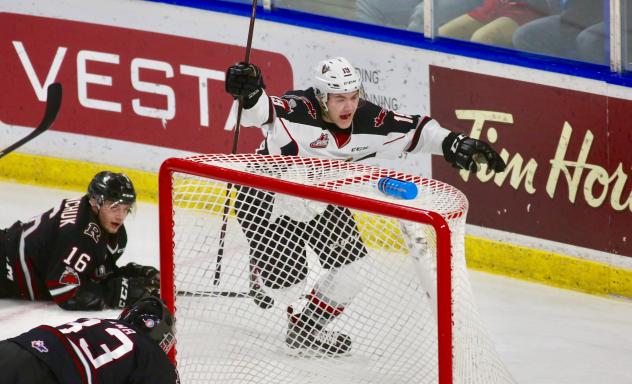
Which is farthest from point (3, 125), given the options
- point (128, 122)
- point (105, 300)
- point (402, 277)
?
point (402, 277)

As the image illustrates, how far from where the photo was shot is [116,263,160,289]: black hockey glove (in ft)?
18.2

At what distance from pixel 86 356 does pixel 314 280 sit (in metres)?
1.22

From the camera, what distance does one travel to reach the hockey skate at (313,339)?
4.23 m

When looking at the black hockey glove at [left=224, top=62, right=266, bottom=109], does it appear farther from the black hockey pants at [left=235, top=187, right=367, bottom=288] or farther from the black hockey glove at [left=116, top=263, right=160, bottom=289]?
the black hockey glove at [left=116, top=263, right=160, bottom=289]

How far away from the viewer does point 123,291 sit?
215 inches

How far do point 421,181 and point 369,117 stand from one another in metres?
1.02

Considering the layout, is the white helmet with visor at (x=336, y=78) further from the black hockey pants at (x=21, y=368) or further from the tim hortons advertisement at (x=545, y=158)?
the black hockey pants at (x=21, y=368)

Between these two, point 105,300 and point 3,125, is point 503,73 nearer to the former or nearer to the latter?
point 105,300

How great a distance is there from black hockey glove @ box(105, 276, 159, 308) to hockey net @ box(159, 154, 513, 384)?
45.1 inches

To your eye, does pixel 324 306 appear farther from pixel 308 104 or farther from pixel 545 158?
pixel 545 158

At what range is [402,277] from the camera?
402cm

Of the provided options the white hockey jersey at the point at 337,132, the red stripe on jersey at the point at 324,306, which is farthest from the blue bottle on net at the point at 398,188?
the white hockey jersey at the point at 337,132

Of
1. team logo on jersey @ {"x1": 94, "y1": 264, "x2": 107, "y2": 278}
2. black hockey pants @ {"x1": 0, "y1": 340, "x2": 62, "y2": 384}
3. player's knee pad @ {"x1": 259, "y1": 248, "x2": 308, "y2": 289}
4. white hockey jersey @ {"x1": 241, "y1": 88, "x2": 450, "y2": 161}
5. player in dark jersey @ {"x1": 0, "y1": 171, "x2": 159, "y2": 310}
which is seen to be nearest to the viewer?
black hockey pants @ {"x1": 0, "y1": 340, "x2": 62, "y2": 384}

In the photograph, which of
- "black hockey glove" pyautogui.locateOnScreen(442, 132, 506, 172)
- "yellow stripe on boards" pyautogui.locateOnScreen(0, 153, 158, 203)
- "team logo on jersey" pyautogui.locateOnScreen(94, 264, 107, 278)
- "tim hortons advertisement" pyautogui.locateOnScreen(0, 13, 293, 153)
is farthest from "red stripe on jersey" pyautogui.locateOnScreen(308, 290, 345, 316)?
"yellow stripe on boards" pyautogui.locateOnScreen(0, 153, 158, 203)
